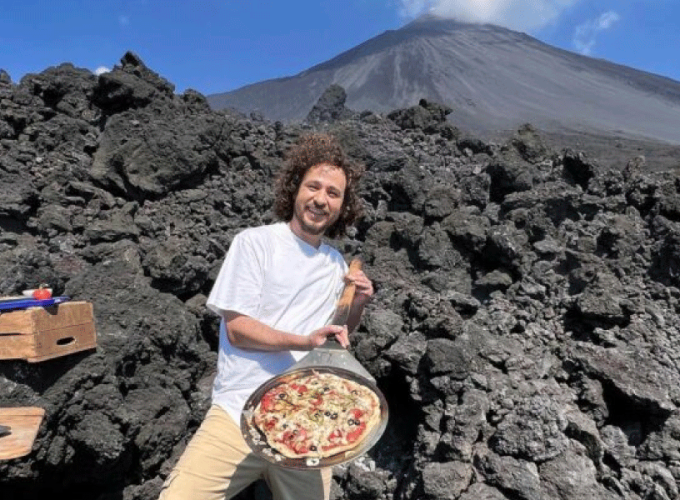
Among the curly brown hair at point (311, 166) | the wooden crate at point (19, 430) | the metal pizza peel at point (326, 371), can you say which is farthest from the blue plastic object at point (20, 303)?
the metal pizza peel at point (326, 371)

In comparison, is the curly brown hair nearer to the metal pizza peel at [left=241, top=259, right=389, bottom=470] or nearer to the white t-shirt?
the white t-shirt

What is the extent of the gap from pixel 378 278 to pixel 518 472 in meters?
2.37

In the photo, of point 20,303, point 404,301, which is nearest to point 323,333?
point 20,303

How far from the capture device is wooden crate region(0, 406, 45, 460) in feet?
7.49

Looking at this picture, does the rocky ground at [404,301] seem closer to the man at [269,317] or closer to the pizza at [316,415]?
the pizza at [316,415]

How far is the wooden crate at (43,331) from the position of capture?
276 centimetres

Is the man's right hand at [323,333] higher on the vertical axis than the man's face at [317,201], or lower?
lower

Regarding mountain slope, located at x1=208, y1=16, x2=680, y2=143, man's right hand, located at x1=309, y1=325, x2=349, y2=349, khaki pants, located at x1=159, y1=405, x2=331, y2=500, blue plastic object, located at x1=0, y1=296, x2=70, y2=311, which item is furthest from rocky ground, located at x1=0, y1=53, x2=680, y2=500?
mountain slope, located at x1=208, y1=16, x2=680, y2=143

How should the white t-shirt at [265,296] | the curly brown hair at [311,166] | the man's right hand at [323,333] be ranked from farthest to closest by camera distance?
the curly brown hair at [311,166] → the white t-shirt at [265,296] → the man's right hand at [323,333]

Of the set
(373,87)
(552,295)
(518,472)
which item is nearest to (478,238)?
(552,295)

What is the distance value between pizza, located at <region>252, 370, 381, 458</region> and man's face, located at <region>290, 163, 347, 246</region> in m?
0.58

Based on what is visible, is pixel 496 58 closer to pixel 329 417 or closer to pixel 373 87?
pixel 373 87

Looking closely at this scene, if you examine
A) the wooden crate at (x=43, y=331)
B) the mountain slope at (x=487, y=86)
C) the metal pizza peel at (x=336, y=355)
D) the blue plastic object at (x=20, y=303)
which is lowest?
the wooden crate at (x=43, y=331)

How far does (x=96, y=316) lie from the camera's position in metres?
3.78
